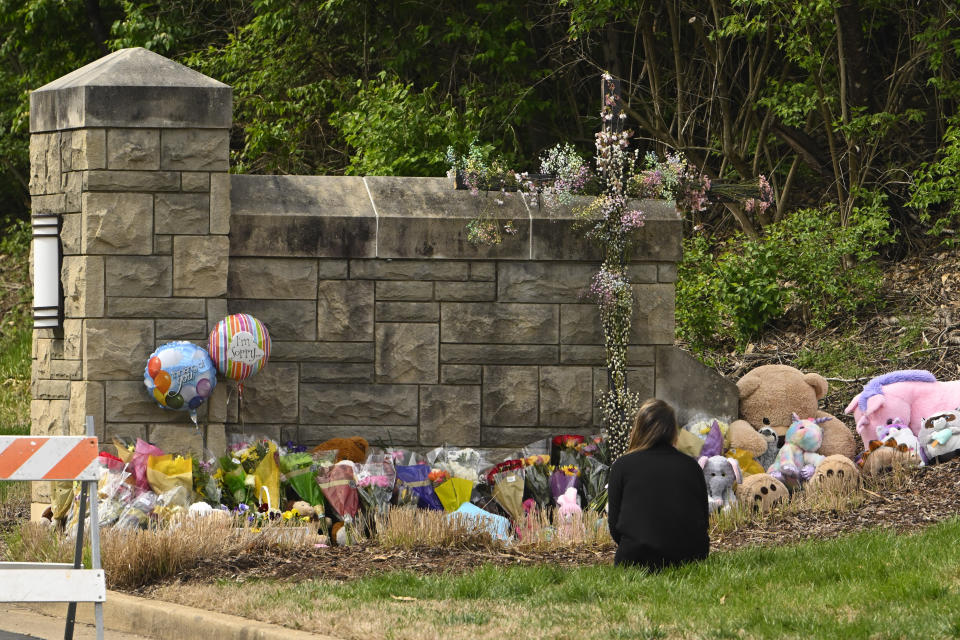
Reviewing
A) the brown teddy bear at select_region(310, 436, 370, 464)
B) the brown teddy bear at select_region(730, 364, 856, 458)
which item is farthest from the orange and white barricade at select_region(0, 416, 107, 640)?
the brown teddy bear at select_region(730, 364, 856, 458)

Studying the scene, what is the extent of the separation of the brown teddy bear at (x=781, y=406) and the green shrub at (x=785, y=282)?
10.0 ft

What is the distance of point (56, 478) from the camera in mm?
4859

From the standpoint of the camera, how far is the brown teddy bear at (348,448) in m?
7.63

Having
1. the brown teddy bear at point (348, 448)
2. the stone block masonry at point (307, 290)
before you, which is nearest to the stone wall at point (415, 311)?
the stone block masonry at point (307, 290)

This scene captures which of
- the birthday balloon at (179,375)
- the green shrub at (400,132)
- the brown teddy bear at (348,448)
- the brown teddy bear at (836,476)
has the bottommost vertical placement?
the brown teddy bear at (836,476)

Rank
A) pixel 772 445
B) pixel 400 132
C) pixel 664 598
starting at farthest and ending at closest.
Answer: pixel 400 132, pixel 772 445, pixel 664 598

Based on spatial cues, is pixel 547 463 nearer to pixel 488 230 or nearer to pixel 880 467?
pixel 488 230

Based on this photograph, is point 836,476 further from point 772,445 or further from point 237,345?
point 237,345

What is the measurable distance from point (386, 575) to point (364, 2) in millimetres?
11103

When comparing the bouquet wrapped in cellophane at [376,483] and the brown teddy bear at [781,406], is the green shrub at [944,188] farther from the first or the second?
the bouquet wrapped in cellophane at [376,483]

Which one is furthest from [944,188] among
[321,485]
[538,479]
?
[321,485]

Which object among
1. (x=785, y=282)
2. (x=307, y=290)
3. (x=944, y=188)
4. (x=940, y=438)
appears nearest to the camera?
(x=307, y=290)

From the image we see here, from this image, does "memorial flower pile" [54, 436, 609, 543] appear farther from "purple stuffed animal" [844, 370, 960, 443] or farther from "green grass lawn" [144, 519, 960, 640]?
"purple stuffed animal" [844, 370, 960, 443]

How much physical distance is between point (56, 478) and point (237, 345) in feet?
8.14
